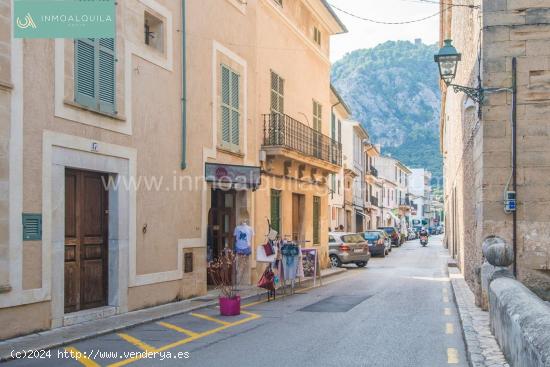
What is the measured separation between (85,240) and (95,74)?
9.44ft

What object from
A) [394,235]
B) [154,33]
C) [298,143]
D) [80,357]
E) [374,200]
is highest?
[154,33]

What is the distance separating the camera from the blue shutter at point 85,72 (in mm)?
10547

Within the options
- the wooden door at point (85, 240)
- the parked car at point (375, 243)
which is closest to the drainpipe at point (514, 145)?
the wooden door at point (85, 240)

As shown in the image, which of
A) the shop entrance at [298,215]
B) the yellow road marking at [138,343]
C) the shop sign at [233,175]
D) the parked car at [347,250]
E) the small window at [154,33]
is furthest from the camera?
the parked car at [347,250]

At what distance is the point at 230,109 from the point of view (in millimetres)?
16266

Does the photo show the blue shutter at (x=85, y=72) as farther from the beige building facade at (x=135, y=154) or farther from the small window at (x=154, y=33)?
the small window at (x=154, y=33)

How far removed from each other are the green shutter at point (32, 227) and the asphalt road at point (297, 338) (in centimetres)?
179

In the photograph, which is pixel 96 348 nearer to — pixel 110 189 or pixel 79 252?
pixel 79 252

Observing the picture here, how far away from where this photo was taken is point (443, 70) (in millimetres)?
12141

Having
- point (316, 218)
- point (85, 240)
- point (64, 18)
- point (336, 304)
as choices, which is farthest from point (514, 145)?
point (316, 218)

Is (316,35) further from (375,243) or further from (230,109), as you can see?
(375,243)

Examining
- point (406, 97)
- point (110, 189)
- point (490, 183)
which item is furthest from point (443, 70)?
point (406, 97)

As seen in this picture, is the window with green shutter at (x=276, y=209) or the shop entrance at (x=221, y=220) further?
the window with green shutter at (x=276, y=209)

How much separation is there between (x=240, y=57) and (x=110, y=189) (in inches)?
267
